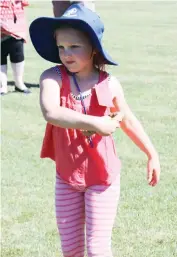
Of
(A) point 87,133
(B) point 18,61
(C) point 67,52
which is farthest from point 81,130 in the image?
(B) point 18,61

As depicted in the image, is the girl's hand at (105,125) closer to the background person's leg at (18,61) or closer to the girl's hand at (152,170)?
the girl's hand at (152,170)

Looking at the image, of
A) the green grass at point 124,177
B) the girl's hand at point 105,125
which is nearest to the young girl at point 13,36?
the green grass at point 124,177

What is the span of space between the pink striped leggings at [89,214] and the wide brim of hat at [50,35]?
0.64 m

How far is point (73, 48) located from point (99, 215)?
84 cm

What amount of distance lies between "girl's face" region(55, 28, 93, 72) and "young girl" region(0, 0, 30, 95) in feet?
19.8

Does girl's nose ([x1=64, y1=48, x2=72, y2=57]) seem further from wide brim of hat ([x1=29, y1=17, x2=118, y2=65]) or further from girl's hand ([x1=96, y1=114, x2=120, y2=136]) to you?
girl's hand ([x1=96, y1=114, x2=120, y2=136])

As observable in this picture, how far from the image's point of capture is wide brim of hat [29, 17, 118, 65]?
120 inches

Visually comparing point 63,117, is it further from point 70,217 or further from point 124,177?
point 124,177

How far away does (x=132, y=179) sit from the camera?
5.37 m

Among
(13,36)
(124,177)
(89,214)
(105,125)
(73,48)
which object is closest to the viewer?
(105,125)

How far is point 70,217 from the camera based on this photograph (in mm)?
3311

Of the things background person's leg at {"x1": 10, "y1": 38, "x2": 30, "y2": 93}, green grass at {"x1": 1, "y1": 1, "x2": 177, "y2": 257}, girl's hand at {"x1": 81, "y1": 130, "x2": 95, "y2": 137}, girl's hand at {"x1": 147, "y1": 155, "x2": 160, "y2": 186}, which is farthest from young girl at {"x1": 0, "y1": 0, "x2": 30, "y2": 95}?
girl's hand at {"x1": 81, "y1": 130, "x2": 95, "y2": 137}

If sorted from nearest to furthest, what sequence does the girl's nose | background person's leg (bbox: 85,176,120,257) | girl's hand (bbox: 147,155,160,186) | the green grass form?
1. the girl's nose
2. background person's leg (bbox: 85,176,120,257)
3. girl's hand (bbox: 147,155,160,186)
4. the green grass

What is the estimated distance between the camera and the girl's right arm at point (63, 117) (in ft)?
9.34
